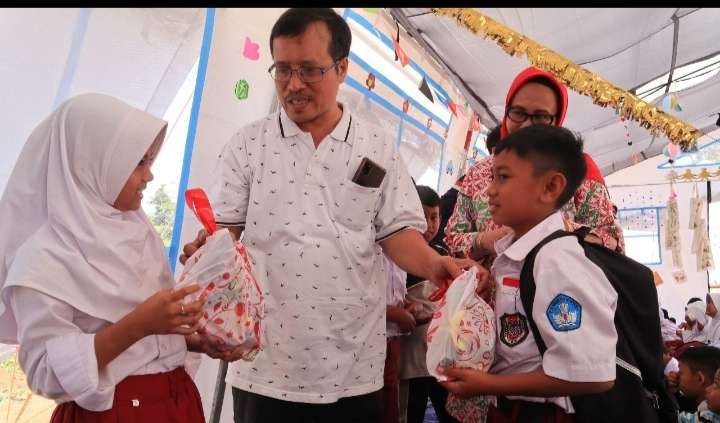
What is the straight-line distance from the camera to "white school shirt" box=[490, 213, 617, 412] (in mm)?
1266

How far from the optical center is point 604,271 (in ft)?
4.67

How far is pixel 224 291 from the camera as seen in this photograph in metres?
1.27

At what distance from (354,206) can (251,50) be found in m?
1.20

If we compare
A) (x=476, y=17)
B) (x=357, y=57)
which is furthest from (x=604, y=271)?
(x=476, y=17)

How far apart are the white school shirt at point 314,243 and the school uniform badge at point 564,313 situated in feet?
1.66

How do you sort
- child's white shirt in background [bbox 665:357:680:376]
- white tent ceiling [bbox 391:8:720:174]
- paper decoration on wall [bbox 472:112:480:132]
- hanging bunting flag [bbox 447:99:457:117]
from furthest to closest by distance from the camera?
paper decoration on wall [bbox 472:112:480:132], hanging bunting flag [bbox 447:99:457:117], white tent ceiling [bbox 391:8:720:174], child's white shirt in background [bbox 665:357:680:376]

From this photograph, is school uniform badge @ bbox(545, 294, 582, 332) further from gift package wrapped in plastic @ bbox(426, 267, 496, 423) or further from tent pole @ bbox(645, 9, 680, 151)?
tent pole @ bbox(645, 9, 680, 151)

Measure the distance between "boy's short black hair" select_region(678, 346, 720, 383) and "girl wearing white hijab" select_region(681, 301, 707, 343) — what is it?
4.44 m

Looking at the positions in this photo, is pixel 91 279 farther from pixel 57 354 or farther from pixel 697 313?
pixel 697 313

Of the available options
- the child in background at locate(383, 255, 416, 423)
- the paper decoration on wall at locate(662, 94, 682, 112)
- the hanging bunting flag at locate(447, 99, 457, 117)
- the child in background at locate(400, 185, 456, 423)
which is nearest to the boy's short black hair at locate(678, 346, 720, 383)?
the child in background at locate(400, 185, 456, 423)

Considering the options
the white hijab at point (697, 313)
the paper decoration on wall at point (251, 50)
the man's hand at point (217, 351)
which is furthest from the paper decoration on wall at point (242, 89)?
the white hijab at point (697, 313)

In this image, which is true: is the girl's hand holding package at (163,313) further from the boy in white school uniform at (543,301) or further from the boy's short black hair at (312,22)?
the boy's short black hair at (312,22)

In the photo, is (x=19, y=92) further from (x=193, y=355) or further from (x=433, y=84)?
(x=433, y=84)

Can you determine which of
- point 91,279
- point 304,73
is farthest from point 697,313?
point 91,279
